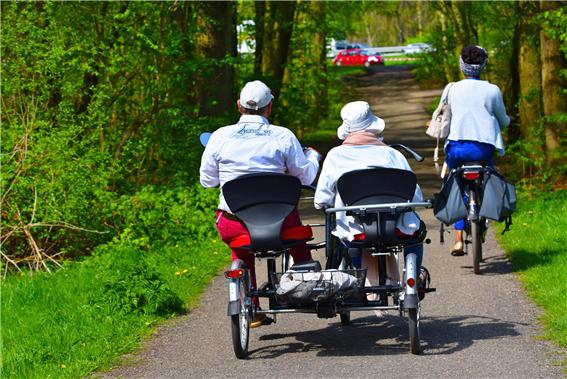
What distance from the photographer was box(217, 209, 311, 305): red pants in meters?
8.27

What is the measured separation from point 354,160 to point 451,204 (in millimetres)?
2624

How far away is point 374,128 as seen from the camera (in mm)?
8414

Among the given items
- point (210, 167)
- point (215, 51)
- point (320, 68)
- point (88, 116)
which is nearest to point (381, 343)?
point (210, 167)

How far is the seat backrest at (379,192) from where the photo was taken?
805cm

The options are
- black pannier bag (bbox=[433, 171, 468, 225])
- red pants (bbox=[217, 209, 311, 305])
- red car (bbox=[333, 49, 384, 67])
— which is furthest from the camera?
red car (bbox=[333, 49, 384, 67])

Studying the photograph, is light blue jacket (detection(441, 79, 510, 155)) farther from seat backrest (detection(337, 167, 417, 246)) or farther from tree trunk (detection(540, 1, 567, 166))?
tree trunk (detection(540, 1, 567, 166))

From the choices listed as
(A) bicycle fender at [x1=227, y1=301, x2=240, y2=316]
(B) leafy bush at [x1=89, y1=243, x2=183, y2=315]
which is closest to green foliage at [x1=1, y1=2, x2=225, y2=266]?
(B) leafy bush at [x1=89, y1=243, x2=183, y2=315]

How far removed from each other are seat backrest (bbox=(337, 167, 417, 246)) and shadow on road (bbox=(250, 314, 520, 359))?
79 cm

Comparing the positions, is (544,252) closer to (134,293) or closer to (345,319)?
(345,319)

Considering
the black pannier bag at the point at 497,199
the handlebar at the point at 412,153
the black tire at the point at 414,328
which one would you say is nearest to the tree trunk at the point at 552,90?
the black pannier bag at the point at 497,199

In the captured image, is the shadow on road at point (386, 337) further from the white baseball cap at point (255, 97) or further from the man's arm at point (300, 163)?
the white baseball cap at point (255, 97)

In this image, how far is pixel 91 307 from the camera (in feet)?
32.9

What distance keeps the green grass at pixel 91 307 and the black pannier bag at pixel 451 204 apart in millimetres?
2314

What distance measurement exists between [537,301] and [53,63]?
25.1ft
